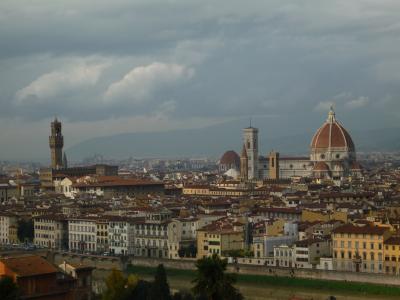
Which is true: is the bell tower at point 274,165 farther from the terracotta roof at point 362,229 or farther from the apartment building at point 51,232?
the terracotta roof at point 362,229

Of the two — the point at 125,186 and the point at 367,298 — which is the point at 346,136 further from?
the point at 367,298

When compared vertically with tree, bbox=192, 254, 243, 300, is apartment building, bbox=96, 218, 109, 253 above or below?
below

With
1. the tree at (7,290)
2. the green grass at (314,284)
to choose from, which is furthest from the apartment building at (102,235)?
the tree at (7,290)

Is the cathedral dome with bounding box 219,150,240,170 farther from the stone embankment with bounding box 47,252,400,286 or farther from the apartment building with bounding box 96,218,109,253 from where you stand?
the stone embankment with bounding box 47,252,400,286

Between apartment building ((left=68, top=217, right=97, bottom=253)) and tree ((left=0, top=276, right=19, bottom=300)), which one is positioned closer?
tree ((left=0, top=276, right=19, bottom=300))

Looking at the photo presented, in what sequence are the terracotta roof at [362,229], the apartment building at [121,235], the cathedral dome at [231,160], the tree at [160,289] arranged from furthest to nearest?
the cathedral dome at [231,160] → the apartment building at [121,235] → the terracotta roof at [362,229] → the tree at [160,289]

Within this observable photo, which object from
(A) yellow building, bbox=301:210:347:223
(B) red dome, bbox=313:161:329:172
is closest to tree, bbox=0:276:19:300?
(A) yellow building, bbox=301:210:347:223

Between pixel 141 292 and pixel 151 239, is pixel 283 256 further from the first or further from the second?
pixel 141 292
